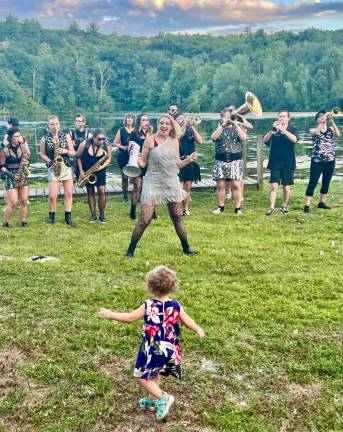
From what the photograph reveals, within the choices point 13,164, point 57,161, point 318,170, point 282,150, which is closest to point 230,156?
point 282,150

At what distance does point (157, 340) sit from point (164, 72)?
14225 centimetres

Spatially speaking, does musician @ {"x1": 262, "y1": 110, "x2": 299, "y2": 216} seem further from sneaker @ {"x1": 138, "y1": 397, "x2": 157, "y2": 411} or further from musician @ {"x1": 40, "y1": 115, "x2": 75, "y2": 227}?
sneaker @ {"x1": 138, "y1": 397, "x2": 157, "y2": 411}

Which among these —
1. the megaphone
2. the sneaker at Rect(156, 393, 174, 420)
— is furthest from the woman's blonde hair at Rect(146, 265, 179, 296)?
the megaphone

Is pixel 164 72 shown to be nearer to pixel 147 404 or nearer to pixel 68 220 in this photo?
pixel 68 220

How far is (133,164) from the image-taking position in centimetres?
1028

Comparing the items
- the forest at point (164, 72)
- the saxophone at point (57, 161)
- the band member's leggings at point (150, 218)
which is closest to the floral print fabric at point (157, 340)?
the band member's leggings at point (150, 218)

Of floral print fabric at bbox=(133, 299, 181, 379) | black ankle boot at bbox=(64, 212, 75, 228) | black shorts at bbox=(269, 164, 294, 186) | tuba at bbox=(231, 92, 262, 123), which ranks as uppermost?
tuba at bbox=(231, 92, 262, 123)

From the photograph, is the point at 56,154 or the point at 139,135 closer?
the point at 56,154

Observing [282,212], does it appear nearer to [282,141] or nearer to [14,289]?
[282,141]

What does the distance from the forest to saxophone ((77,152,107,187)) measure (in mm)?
79951

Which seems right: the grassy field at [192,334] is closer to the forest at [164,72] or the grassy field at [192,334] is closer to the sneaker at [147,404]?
the sneaker at [147,404]

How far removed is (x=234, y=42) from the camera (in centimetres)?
16012

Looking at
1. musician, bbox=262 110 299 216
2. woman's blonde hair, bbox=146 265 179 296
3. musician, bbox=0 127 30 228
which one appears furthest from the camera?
musician, bbox=262 110 299 216

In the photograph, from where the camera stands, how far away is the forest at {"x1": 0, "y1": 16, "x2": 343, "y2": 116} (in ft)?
315
